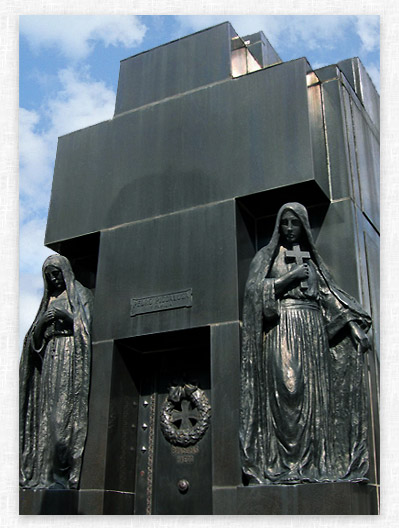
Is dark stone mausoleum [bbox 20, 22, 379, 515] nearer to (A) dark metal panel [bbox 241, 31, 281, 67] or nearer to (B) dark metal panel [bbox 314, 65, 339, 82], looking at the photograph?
(B) dark metal panel [bbox 314, 65, 339, 82]

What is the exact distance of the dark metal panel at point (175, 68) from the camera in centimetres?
980

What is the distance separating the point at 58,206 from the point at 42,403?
3.25 metres

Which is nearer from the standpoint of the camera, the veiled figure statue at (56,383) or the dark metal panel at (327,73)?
the veiled figure statue at (56,383)

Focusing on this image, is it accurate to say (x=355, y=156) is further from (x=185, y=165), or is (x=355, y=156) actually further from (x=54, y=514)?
(x=54, y=514)

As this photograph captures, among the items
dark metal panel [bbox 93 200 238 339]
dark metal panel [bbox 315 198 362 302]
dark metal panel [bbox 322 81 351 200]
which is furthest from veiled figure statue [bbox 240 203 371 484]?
dark metal panel [bbox 322 81 351 200]

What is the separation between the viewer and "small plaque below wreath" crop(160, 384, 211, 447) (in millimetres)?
8539

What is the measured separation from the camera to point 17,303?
786 cm

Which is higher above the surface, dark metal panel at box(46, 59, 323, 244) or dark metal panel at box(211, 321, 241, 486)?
dark metal panel at box(46, 59, 323, 244)

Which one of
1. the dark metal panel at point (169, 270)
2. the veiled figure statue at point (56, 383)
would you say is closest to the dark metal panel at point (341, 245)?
the dark metal panel at point (169, 270)

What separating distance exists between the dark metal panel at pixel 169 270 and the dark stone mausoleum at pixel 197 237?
0.06 feet

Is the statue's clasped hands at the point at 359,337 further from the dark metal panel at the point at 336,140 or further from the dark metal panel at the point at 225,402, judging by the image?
the dark metal panel at the point at 336,140

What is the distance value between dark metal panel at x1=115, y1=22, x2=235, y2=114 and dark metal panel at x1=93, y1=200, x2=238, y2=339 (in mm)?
2248

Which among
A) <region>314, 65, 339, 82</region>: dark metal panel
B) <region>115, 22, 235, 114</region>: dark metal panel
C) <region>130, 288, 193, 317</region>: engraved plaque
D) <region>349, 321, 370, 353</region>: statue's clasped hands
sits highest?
<region>115, 22, 235, 114</region>: dark metal panel

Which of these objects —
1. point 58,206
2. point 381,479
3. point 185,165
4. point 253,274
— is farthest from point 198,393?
point 58,206
